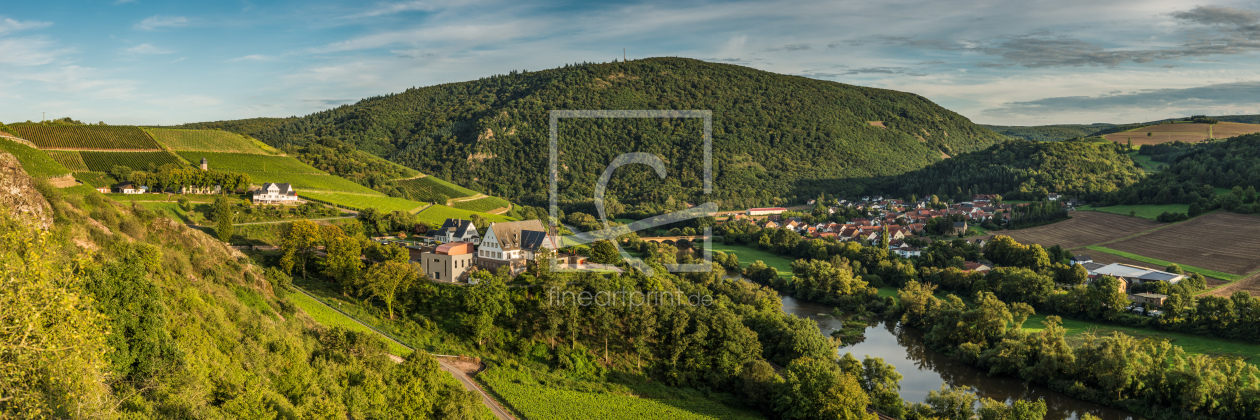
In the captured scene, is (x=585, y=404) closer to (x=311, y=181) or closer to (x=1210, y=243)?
(x=311, y=181)

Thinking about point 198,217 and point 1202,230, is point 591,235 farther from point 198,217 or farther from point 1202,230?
point 1202,230

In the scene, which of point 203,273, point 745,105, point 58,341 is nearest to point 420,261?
point 203,273

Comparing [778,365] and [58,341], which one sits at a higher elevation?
[58,341]

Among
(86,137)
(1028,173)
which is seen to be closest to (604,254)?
(86,137)

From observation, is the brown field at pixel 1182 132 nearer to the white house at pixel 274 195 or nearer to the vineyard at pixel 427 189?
the vineyard at pixel 427 189

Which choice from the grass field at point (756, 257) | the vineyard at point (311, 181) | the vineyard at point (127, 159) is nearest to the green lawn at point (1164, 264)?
the grass field at point (756, 257)
